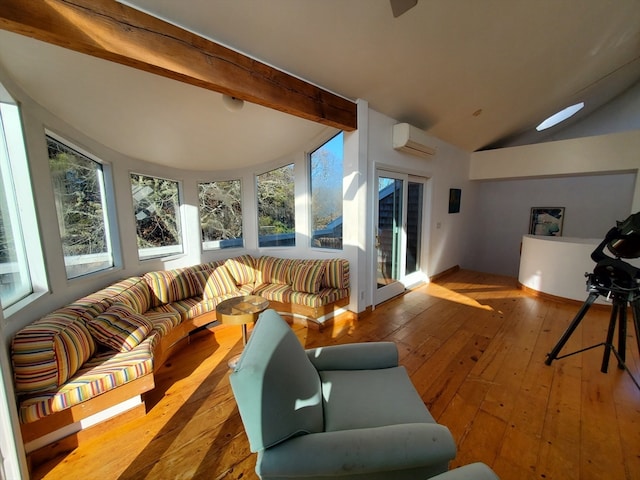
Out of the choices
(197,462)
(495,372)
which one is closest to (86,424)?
(197,462)

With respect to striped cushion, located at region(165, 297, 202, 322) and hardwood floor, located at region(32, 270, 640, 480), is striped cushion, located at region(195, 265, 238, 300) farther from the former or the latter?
hardwood floor, located at region(32, 270, 640, 480)

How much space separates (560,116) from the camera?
4699 mm

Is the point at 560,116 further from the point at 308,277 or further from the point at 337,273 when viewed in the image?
the point at 308,277

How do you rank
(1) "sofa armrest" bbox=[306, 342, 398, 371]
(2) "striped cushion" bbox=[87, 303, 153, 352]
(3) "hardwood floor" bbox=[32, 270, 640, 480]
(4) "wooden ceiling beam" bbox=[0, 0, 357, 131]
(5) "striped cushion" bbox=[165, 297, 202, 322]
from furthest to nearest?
1. (5) "striped cushion" bbox=[165, 297, 202, 322]
2. (2) "striped cushion" bbox=[87, 303, 153, 352]
3. (1) "sofa armrest" bbox=[306, 342, 398, 371]
4. (3) "hardwood floor" bbox=[32, 270, 640, 480]
5. (4) "wooden ceiling beam" bbox=[0, 0, 357, 131]

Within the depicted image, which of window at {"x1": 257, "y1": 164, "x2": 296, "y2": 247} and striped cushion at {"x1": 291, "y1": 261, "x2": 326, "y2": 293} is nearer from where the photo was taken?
striped cushion at {"x1": 291, "y1": 261, "x2": 326, "y2": 293}

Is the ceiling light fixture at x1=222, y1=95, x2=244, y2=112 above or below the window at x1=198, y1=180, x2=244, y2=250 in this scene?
above

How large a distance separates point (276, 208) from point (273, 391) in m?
3.33

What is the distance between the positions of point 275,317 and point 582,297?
4227 mm

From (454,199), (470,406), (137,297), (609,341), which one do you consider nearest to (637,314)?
(609,341)

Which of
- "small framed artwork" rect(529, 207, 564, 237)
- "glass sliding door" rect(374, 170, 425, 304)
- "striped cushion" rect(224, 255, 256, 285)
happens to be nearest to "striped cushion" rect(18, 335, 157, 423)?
"striped cushion" rect(224, 255, 256, 285)

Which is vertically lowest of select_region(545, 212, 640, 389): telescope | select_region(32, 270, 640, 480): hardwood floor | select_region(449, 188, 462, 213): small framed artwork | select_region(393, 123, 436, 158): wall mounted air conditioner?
select_region(32, 270, 640, 480): hardwood floor

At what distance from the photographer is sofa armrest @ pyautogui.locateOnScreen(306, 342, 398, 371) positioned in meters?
1.44

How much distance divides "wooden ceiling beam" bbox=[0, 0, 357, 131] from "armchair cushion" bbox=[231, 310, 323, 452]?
67.7 inches

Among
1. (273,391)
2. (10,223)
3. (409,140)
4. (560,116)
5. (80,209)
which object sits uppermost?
(560,116)
